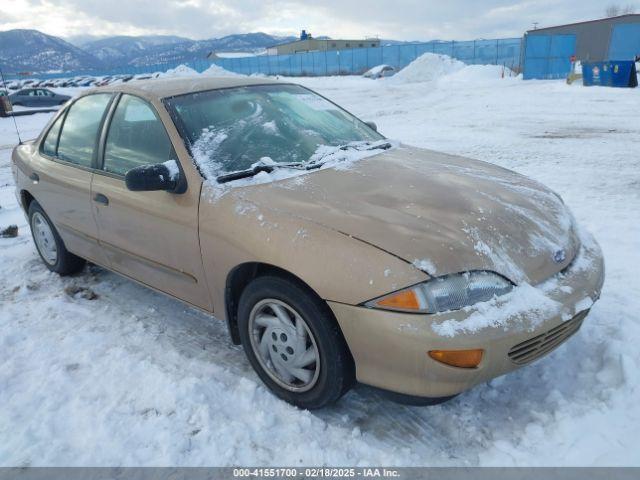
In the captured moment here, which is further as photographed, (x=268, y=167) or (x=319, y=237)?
(x=268, y=167)

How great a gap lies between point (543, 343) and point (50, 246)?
390 cm

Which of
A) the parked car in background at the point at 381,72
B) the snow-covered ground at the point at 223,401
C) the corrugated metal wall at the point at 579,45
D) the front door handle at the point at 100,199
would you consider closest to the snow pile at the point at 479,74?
the corrugated metal wall at the point at 579,45

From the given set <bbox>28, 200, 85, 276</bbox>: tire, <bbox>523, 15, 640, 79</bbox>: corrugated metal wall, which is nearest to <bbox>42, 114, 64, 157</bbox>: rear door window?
<bbox>28, 200, 85, 276</bbox>: tire

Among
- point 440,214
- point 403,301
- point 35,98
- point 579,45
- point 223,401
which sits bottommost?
point 223,401

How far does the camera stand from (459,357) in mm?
2018

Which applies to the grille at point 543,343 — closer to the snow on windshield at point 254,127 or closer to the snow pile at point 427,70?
the snow on windshield at point 254,127

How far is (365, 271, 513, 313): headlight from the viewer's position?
80.5 inches

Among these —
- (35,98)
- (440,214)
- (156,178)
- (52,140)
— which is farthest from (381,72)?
(440,214)

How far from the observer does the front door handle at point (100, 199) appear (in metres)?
3.27

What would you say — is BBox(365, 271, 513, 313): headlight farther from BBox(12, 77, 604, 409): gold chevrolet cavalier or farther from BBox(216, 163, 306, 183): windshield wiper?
BBox(216, 163, 306, 183): windshield wiper

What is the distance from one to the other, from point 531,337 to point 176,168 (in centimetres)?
199

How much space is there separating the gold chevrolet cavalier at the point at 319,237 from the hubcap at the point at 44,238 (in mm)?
546

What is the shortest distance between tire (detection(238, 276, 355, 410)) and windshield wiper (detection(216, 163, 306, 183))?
0.62 meters

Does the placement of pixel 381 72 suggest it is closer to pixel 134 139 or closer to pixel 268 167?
pixel 134 139
